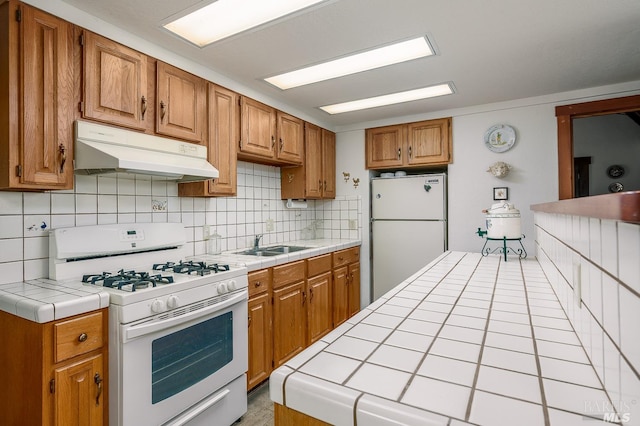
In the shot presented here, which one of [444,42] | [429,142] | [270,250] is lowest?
[270,250]

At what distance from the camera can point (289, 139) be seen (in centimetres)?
321

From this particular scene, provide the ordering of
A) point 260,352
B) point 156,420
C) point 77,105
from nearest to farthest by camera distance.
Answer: point 156,420, point 77,105, point 260,352

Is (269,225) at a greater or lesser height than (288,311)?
greater

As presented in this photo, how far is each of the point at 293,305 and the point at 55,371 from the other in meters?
1.64

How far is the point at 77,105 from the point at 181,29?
2.38ft

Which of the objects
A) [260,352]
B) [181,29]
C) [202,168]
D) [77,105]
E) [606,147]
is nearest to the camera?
[77,105]

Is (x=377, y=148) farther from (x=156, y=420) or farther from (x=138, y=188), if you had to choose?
(x=156, y=420)

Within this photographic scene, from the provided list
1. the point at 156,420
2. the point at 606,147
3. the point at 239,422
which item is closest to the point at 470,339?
the point at 156,420

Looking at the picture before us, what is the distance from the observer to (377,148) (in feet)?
12.3

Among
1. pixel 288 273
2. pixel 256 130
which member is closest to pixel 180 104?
pixel 256 130

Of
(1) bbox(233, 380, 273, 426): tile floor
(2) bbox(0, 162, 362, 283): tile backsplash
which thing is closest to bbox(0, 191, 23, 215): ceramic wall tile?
(2) bbox(0, 162, 362, 283): tile backsplash

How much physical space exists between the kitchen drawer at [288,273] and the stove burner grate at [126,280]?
3.03ft

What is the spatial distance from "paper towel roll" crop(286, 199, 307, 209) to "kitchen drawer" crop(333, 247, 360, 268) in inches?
27.3

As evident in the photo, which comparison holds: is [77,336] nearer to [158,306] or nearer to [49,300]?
[49,300]
